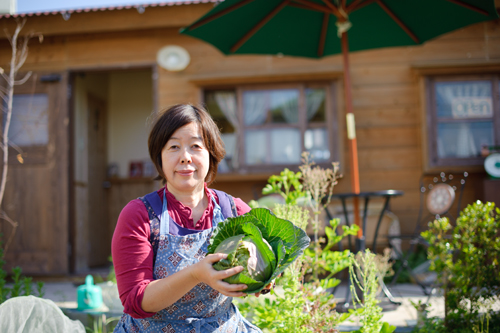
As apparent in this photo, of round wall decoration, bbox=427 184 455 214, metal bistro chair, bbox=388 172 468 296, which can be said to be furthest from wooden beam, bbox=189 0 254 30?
round wall decoration, bbox=427 184 455 214

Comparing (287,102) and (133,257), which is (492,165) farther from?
(133,257)

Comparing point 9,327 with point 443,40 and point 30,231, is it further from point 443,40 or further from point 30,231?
point 443,40

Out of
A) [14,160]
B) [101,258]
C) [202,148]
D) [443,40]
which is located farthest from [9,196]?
[443,40]

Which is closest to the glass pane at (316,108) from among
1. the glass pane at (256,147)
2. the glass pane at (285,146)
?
the glass pane at (285,146)

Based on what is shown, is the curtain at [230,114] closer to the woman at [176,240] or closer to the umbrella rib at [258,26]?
the umbrella rib at [258,26]

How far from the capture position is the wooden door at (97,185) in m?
6.97

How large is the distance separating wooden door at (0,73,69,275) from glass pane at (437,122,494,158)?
4.77m

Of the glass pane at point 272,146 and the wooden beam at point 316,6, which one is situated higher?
the wooden beam at point 316,6

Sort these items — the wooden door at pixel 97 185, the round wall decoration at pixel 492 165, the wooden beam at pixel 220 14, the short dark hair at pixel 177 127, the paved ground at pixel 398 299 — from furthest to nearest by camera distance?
the wooden door at pixel 97 185, the round wall decoration at pixel 492 165, the wooden beam at pixel 220 14, the paved ground at pixel 398 299, the short dark hair at pixel 177 127

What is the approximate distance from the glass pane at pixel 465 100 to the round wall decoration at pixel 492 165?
0.66 m

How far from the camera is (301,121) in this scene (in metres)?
5.37

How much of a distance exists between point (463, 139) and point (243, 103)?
2729 mm

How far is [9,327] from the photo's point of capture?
1.77m

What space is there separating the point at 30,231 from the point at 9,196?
1.77 ft
